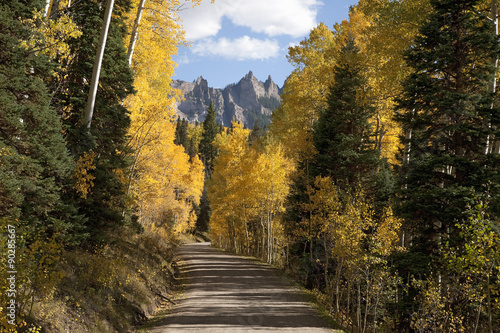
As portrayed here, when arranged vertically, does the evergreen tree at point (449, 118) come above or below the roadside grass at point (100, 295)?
above

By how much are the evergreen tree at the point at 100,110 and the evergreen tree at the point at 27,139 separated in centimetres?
137

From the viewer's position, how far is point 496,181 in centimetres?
863

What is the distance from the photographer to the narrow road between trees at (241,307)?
9641 mm

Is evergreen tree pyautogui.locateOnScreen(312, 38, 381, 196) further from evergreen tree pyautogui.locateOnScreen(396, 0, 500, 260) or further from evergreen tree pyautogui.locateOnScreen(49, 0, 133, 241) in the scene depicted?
evergreen tree pyautogui.locateOnScreen(49, 0, 133, 241)

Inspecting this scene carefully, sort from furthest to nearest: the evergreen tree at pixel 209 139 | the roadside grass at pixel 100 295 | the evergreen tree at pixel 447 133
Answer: the evergreen tree at pixel 209 139 < the evergreen tree at pixel 447 133 < the roadside grass at pixel 100 295

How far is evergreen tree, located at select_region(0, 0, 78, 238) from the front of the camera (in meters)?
7.18

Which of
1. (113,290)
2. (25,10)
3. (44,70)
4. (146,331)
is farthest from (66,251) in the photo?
(25,10)

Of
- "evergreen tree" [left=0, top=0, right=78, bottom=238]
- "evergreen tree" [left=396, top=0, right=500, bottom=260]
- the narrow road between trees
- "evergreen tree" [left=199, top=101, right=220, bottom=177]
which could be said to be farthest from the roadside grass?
"evergreen tree" [left=199, top=101, right=220, bottom=177]

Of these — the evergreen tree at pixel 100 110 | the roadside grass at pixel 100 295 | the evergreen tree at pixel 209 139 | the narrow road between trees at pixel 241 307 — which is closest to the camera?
the roadside grass at pixel 100 295

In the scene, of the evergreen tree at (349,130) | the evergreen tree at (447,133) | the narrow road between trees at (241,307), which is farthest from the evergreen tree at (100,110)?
the evergreen tree at (349,130)

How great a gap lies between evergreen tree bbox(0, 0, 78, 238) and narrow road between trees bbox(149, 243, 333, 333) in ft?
15.6

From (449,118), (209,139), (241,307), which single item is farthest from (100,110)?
(209,139)

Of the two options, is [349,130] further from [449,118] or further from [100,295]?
[100,295]

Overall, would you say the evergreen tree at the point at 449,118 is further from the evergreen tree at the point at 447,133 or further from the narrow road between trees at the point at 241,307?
the narrow road between trees at the point at 241,307
